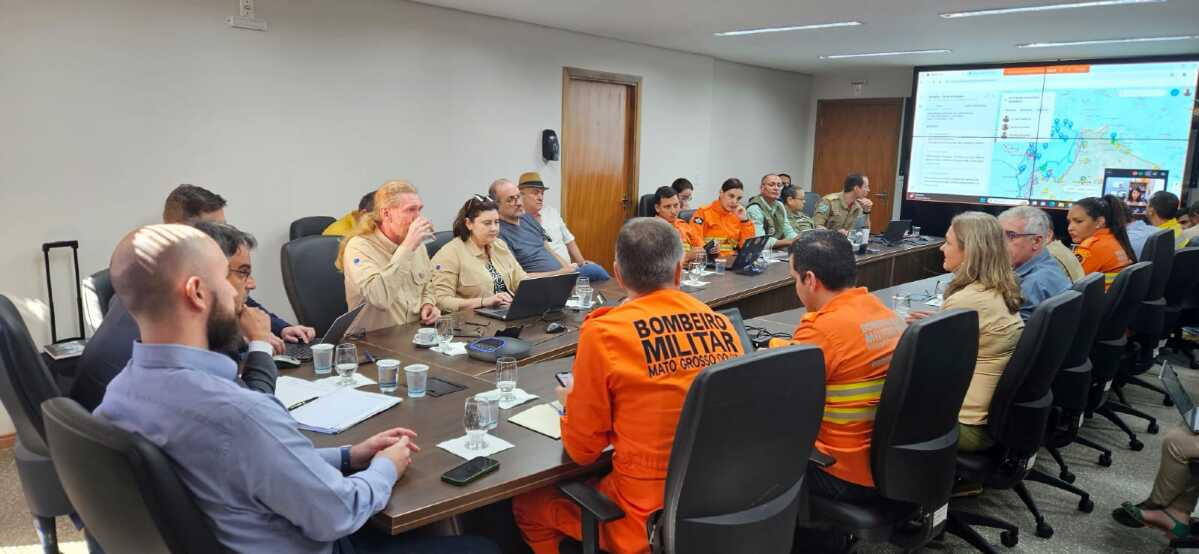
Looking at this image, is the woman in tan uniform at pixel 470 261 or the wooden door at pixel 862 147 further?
the wooden door at pixel 862 147

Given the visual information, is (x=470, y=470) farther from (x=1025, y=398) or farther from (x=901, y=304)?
(x=901, y=304)

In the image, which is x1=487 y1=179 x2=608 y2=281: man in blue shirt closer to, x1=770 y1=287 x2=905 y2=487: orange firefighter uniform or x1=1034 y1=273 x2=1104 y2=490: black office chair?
x1=770 y1=287 x2=905 y2=487: orange firefighter uniform

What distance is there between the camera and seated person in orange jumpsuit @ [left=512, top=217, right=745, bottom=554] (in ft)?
5.72

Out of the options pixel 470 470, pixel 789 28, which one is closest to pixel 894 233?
pixel 789 28

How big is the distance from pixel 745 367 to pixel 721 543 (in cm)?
44

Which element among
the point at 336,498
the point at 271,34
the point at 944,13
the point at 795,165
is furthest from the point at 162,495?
the point at 795,165

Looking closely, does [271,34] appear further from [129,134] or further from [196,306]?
[196,306]

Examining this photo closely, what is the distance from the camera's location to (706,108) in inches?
327

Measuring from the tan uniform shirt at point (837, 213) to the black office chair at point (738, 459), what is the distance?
234 inches

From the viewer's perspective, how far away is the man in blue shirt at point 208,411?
1290mm

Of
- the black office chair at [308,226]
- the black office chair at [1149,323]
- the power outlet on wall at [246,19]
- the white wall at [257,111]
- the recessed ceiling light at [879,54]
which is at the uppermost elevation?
the recessed ceiling light at [879,54]

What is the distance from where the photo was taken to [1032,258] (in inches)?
130

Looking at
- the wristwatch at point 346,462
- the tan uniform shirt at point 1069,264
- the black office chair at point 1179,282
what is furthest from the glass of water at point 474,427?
the black office chair at point 1179,282

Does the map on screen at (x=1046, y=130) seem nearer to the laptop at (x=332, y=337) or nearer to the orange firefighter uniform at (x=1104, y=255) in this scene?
the orange firefighter uniform at (x=1104, y=255)
